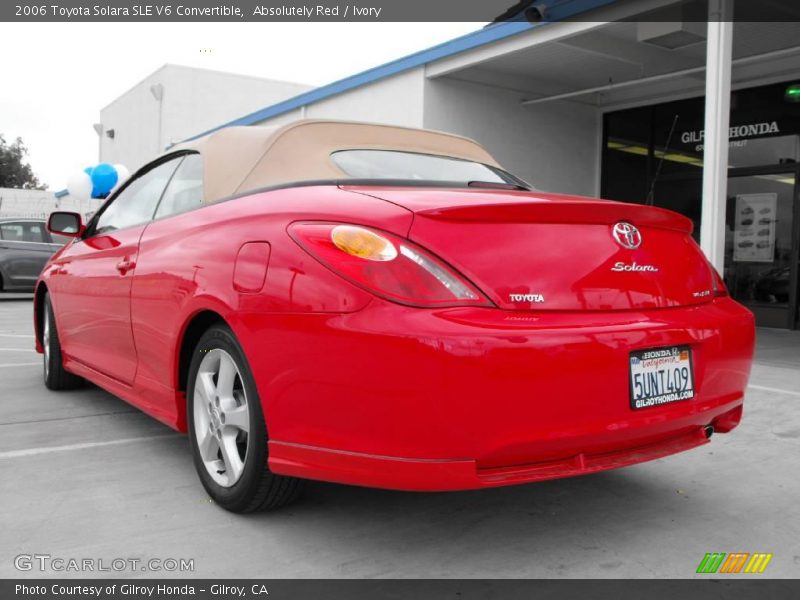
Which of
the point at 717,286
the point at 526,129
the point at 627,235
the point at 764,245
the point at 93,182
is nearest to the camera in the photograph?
the point at 627,235

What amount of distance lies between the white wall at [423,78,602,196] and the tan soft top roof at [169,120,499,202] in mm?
8287

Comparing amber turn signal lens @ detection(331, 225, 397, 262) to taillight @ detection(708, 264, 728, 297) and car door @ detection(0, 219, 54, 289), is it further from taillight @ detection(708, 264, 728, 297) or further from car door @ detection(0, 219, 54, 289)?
car door @ detection(0, 219, 54, 289)

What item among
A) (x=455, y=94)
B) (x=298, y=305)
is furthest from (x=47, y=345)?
(x=455, y=94)

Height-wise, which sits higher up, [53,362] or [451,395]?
[451,395]

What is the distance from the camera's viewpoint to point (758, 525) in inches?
106

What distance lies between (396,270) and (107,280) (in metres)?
2.14

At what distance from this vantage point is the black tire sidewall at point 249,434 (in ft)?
7.97

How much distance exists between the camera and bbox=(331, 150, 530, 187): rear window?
9.98ft

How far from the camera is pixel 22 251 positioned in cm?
1412

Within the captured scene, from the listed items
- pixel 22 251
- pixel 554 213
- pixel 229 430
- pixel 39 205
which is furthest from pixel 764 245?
pixel 39 205

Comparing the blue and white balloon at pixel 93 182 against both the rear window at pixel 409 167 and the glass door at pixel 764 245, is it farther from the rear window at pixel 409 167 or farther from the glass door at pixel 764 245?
the rear window at pixel 409 167

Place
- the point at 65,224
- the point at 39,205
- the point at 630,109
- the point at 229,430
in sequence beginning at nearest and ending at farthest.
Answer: the point at 229,430
the point at 65,224
the point at 630,109
the point at 39,205

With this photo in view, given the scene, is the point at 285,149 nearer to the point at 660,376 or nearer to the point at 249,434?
the point at 249,434

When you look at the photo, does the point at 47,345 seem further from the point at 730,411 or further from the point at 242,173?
the point at 730,411
